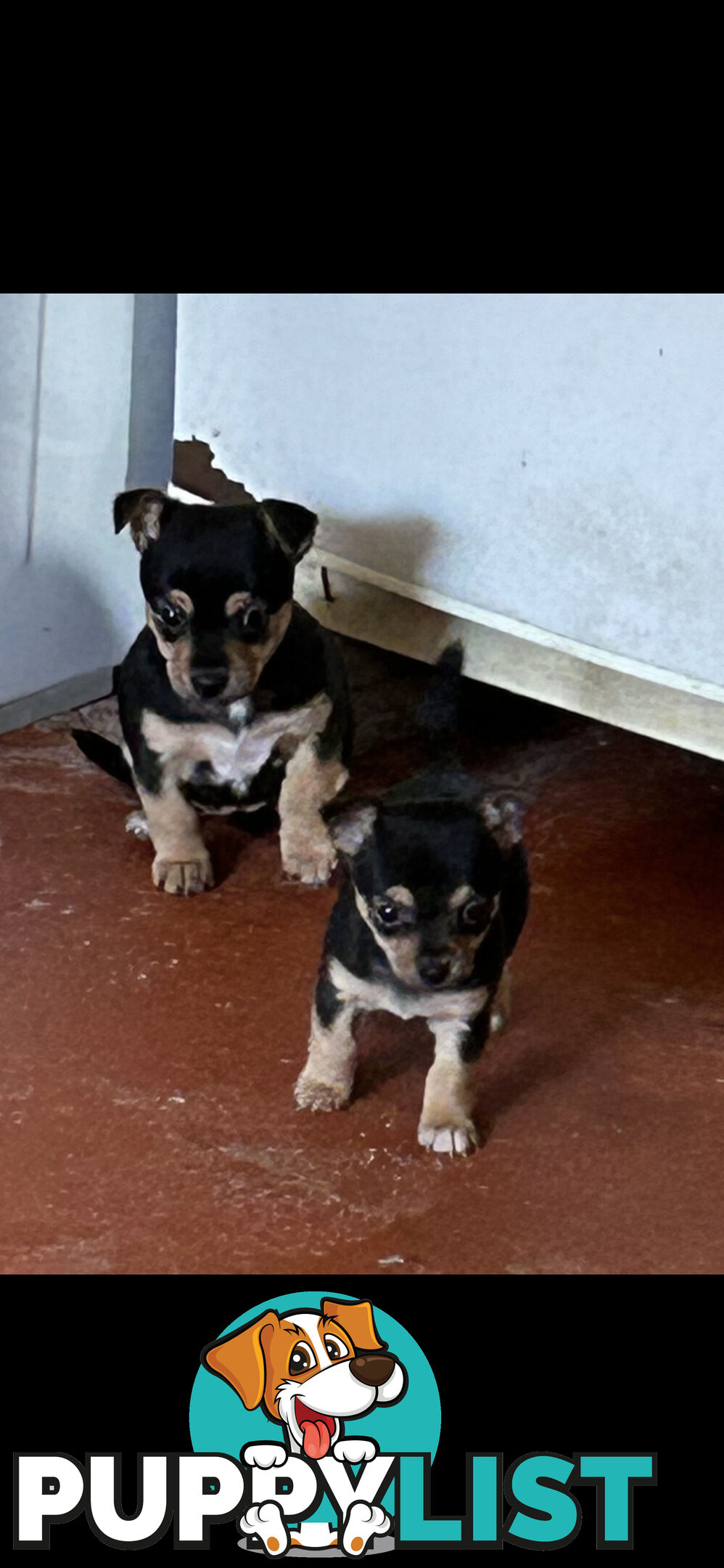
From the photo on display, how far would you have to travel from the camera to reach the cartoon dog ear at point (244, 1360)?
6.49 feet

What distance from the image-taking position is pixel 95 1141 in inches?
104

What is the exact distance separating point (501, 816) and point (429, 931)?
198mm

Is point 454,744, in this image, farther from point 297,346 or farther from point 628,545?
point 297,346

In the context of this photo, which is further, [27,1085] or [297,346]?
[297,346]

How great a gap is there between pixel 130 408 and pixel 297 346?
524 mm

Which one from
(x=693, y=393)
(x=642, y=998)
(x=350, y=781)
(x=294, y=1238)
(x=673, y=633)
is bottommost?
(x=294, y=1238)

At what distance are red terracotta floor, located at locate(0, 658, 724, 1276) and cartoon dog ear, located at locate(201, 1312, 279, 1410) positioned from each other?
1.20ft

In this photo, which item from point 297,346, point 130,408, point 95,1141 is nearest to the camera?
point 95,1141

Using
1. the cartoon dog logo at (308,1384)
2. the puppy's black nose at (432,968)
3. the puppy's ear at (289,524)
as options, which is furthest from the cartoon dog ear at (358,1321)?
the puppy's ear at (289,524)

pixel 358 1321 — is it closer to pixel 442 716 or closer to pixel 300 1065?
pixel 300 1065

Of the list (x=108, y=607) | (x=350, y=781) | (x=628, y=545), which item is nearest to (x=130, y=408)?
(x=108, y=607)

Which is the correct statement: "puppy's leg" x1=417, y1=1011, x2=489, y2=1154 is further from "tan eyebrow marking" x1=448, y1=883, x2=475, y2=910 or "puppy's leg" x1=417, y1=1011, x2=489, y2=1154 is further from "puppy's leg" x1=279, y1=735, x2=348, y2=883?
"puppy's leg" x1=279, y1=735, x2=348, y2=883

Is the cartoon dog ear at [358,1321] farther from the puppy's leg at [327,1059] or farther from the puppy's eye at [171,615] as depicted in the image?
the puppy's eye at [171,615]

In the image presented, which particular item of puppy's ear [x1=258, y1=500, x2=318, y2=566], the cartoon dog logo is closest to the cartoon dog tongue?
the cartoon dog logo
